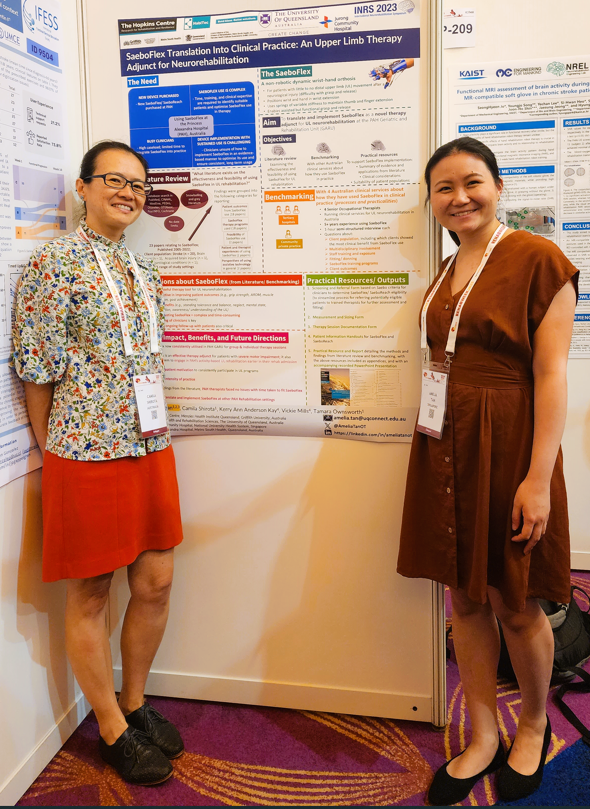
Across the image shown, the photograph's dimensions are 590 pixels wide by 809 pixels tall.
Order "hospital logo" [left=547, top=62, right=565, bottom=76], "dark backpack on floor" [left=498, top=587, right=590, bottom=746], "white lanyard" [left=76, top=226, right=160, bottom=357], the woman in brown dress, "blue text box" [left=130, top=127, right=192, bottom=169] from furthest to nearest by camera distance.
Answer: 1. "hospital logo" [left=547, top=62, right=565, bottom=76]
2. "dark backpack on floor" [left=498, top=587, right=590, bottom=746]
3. "blue text box" [left=130, top=127, right=192, bottom=169]
4. "white lanyard" [left=76, top=226, right=160, bottom=357]
5. the woman in brown dress

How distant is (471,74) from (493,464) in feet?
6.92

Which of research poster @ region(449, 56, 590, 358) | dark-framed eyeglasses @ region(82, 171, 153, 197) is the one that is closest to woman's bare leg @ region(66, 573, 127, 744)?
dark-framed eyeglasses @ region(82, 171, 153, 197)

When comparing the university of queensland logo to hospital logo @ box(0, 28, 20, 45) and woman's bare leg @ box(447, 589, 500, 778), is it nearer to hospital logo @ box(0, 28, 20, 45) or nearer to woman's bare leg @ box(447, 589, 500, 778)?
hospital logo @ box(0, 28, 20, 45)

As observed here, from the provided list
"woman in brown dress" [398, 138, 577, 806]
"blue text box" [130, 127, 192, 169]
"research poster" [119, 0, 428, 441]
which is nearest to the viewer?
"woman in brown dress" [398, 138, 577, 806]

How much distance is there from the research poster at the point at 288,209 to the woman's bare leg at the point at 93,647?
0.64m

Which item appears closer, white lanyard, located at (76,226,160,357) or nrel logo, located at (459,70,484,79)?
white lanyard, located at (76,226,160,357)

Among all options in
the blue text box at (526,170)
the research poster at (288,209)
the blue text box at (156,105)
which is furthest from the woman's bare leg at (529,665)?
the blue text box at (526,170)

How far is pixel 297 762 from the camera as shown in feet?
5.98

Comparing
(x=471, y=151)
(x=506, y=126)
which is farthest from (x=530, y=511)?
(x=506, y=126)

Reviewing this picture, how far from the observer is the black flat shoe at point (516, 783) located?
1635mm

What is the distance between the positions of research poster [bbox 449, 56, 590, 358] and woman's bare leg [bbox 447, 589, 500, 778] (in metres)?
1.72

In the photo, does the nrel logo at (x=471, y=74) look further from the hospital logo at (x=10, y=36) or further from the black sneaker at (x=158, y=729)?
the black sneaker at (x=158, y=729)

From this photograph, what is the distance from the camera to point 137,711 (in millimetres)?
1902

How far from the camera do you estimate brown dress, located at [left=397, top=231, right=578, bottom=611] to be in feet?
4.75
